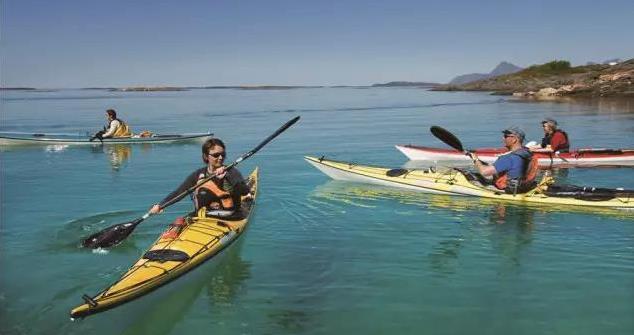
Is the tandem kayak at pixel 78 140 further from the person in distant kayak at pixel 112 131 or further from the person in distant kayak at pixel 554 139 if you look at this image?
the person in distant kayak at pixel 554 139

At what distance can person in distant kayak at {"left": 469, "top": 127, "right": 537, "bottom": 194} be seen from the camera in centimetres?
1221

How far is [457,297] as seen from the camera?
8.00 meters

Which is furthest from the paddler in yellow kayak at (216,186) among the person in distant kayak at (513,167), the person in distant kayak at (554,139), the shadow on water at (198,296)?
the person in distant kayak at (554,139)

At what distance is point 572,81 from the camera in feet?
254

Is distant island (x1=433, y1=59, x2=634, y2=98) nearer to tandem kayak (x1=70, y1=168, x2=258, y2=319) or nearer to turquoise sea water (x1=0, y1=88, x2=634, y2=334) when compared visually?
turquoise sea water (x1=0, y1=88, x2=634, y2=334)

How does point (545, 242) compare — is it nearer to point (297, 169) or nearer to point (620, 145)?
point (297, 169)

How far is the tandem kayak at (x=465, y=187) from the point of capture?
12344 millimetres

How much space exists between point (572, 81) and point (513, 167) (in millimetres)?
72902

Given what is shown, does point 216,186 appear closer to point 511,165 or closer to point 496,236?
point 496,236

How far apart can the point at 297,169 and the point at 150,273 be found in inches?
504

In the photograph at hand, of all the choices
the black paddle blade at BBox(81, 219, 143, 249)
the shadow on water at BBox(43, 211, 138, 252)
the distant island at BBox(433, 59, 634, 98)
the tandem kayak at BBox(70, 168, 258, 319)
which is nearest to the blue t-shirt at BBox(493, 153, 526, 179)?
the tandem kayak at BBox(70, 168, 258, 319)

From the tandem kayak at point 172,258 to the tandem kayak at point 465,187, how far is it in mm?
5953

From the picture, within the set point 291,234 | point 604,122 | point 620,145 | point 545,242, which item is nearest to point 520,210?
point 545,242

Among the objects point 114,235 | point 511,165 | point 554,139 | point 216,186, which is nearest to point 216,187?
point 216,186
